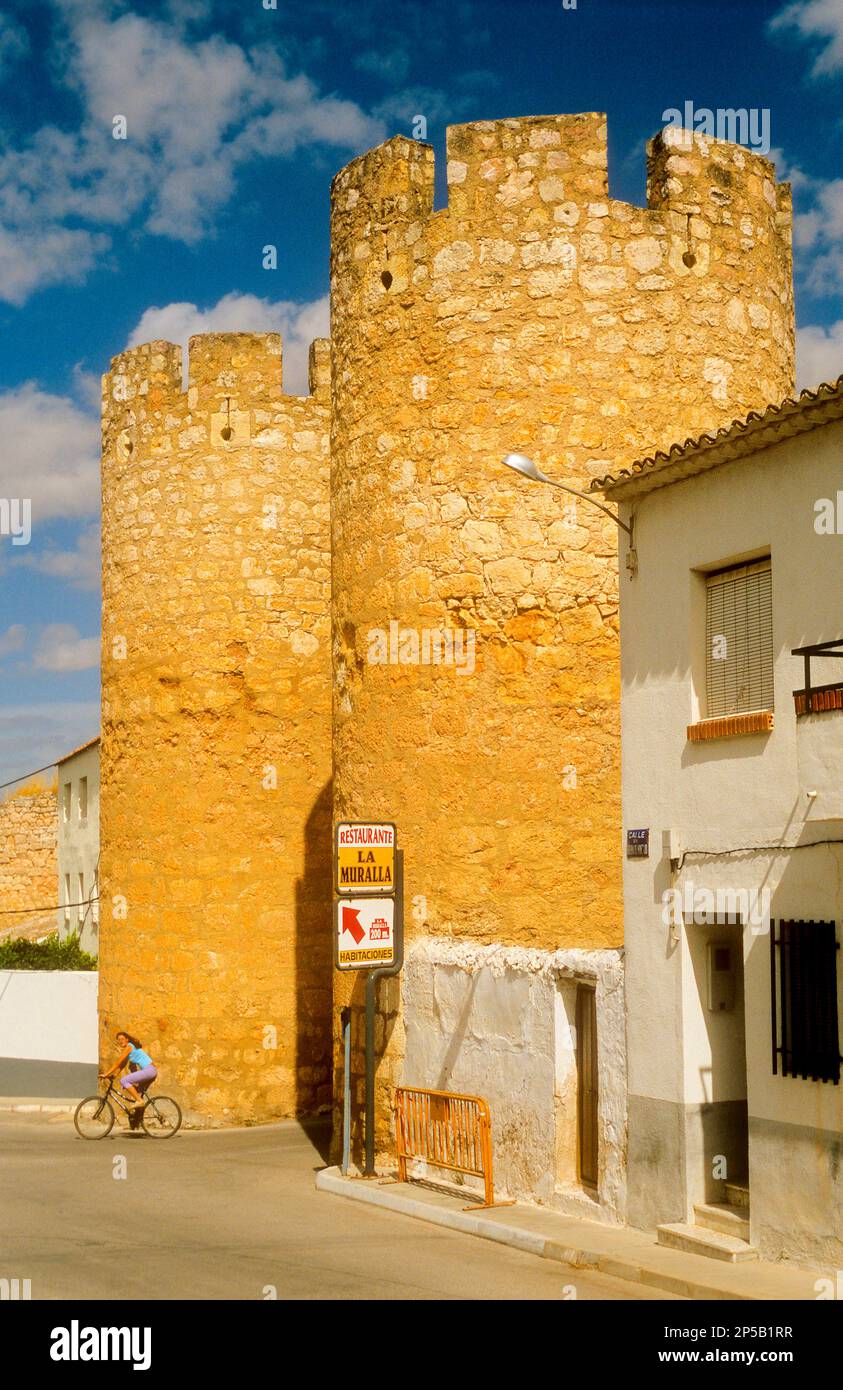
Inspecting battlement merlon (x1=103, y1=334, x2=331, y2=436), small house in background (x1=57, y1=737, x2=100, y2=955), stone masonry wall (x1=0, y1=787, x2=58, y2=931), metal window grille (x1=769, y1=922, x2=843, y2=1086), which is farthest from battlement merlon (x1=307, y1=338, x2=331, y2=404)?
stone masonry wall (x1=0, y1=787, x2=58, y2=931)

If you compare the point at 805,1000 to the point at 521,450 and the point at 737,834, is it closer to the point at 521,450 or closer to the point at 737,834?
the point at 737,834

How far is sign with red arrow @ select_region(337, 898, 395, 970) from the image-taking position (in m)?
14.1

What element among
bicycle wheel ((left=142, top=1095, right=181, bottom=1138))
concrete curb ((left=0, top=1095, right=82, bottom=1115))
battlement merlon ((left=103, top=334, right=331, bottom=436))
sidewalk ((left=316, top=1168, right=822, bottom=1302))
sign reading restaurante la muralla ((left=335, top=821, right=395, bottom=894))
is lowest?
concrete curb ((left=0, top=1095, right=82, bottom=1115))

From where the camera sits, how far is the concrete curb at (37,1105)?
2192 centimetres

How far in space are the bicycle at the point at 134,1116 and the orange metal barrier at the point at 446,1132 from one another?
18.4 ft

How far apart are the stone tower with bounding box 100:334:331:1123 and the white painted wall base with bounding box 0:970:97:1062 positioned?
5231mm

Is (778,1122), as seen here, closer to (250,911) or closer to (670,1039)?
(670,1039)

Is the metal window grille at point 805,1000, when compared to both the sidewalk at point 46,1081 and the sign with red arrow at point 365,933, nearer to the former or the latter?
the sign with red arrow at point 365,933

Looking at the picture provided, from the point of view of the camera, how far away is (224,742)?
19.8m

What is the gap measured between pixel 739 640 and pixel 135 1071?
36.3ft

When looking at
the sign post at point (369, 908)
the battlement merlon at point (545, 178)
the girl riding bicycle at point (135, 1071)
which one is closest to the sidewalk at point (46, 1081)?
the girl riding bicycle at point (135, 1071)

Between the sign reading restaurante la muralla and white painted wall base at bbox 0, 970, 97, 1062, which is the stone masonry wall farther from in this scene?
the sign reading restaurante la muralla

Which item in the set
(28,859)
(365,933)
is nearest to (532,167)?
(365,933)
